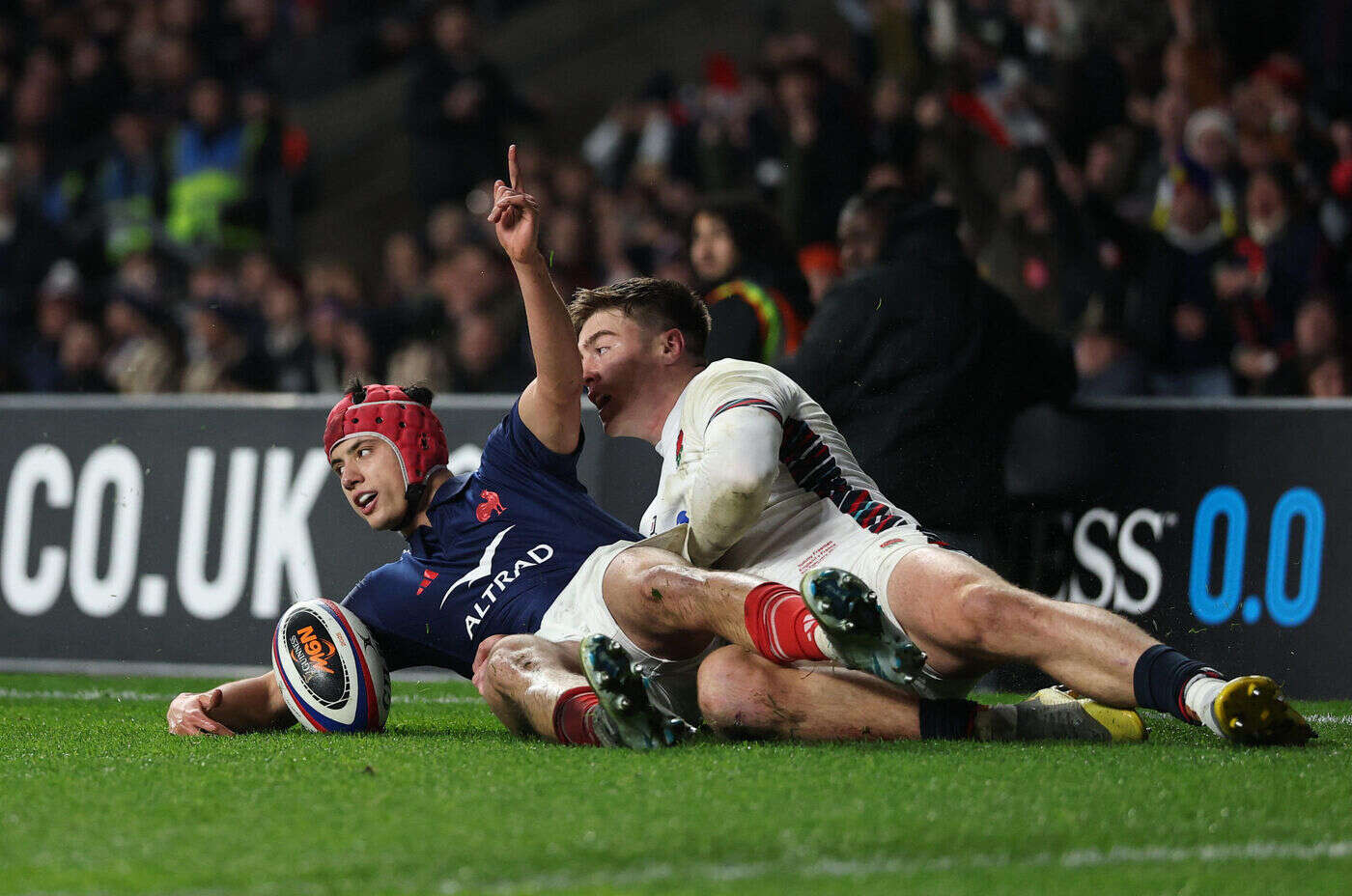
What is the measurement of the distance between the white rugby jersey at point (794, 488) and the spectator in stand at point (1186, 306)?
176 inches

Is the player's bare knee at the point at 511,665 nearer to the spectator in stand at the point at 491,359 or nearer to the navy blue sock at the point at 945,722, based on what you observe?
the navy blue sock at the point at 945,722

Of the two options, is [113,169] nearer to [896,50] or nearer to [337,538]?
[896,50]

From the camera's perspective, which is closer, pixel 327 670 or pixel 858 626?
pixel 858 626

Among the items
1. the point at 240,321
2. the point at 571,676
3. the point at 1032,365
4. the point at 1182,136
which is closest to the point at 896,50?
the point at 1182,136

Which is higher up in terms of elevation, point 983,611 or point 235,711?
point 983,611

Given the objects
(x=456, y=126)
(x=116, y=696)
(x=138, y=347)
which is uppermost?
(x=456, y=126)

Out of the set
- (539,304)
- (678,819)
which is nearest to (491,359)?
(539,304)

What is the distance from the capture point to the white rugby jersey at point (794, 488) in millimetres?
4918

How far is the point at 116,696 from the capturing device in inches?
268

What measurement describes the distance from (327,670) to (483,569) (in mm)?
547

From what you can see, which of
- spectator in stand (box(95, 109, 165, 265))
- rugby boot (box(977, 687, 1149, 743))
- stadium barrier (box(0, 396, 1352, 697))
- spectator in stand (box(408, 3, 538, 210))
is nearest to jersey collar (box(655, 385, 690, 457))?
rugby boot (box(977, 687, 1149, 743))

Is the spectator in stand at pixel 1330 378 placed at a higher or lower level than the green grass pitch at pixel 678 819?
higher

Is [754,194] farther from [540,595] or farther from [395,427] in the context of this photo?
[540,595]

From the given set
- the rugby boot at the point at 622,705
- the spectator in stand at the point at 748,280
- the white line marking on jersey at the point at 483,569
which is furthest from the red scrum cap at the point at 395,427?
the spectator in stand at the point at 748,280
